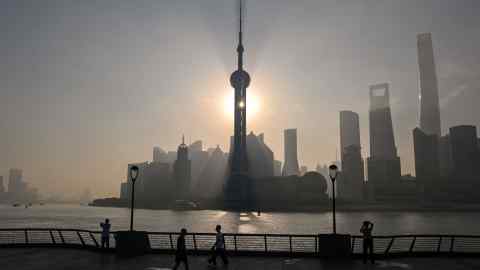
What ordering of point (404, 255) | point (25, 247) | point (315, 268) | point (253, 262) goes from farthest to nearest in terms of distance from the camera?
point (25, 247) → point (404, 255) → point (253, 262) → point (315, 268)

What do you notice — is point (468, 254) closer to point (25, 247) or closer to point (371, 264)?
point (371, 264)

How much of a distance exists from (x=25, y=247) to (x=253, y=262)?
15.3 m

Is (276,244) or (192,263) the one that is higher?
(192,263)

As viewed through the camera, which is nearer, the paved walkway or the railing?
the paved walkway

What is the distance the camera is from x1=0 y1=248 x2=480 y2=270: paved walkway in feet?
58.6

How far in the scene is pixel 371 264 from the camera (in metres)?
18.8

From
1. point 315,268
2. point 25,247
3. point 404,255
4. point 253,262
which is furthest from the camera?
point 25,247

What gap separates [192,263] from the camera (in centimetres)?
1923

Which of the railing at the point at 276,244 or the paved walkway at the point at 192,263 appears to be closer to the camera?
the paved walkway at the point at 192,263

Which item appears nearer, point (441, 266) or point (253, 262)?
point (441, 266)

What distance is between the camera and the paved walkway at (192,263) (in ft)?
58.6

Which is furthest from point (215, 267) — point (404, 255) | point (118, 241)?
point (404, 255)

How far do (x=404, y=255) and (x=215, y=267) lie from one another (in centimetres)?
1053

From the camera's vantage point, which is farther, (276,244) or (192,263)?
(276,244)
